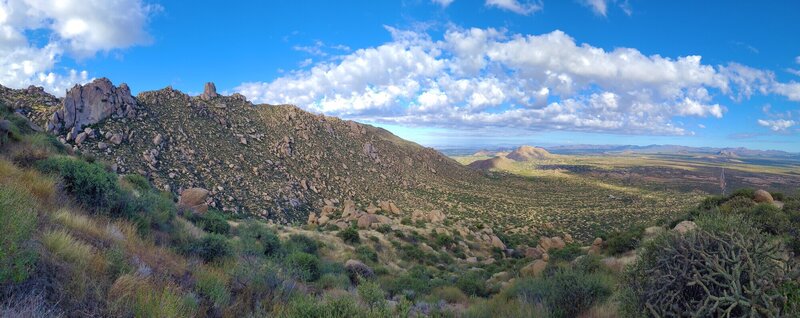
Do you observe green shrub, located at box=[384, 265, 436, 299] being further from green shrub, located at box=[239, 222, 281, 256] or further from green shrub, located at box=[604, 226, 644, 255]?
green shrub, located at box=[604, 226, 644, 255]

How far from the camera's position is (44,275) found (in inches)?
174

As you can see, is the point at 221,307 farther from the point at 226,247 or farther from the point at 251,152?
the point at 251,152

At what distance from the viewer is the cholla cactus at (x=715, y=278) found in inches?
162

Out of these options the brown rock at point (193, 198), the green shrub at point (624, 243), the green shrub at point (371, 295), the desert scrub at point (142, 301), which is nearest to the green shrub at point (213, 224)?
the brown rock at point (193, 198)

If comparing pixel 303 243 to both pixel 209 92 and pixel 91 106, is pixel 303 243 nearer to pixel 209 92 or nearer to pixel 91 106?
pixel 91 106

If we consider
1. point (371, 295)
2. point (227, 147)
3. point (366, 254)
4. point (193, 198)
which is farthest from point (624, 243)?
point (227, 147)

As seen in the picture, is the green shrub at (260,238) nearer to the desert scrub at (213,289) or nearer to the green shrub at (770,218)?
the desert scrub at (213,289)

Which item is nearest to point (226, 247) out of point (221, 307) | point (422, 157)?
point (221, 307)

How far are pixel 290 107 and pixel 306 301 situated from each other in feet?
199

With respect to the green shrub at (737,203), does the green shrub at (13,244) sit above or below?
above

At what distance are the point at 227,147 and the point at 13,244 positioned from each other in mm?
41633

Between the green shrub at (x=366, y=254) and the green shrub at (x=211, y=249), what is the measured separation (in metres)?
12.5

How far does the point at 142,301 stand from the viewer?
4449 mm

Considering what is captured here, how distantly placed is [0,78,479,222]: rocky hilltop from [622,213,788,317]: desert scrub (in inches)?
1088
